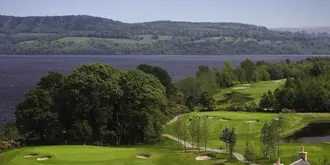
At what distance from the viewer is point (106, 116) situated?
70500mm

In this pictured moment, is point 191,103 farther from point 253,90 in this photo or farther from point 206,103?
point 253,90

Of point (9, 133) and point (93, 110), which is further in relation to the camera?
point (93, 110)

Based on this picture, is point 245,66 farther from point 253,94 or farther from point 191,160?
point 191,160

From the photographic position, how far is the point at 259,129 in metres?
76.2

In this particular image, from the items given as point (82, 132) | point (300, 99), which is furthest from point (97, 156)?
point (300, 99)

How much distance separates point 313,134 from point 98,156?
44332 mm

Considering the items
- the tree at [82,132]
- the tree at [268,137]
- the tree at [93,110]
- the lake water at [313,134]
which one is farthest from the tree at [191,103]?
the tree at [268,137]

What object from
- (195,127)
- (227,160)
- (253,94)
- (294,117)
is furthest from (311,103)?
(227,160)

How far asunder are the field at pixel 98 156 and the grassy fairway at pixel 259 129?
933 centimetres

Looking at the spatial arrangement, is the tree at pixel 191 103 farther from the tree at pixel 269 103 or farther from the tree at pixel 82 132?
the tree at pixel 82 132

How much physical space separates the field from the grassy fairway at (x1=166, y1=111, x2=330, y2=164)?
933cm

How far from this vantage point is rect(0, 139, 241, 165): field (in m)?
49.2

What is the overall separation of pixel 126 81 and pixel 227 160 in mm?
28835

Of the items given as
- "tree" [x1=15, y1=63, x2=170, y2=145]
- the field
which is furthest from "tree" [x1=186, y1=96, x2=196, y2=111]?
the field
